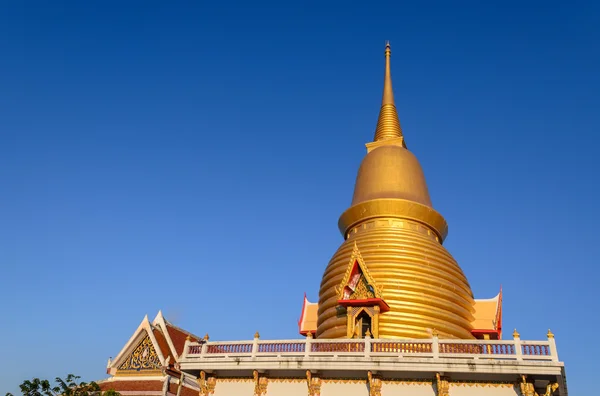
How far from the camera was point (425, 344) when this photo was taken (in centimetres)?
1934

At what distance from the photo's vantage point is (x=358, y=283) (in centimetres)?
2381

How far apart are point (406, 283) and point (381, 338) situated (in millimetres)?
3422

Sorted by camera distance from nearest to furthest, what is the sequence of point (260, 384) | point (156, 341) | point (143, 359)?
1. point (260, 384)
2. point (156, 341)
3. point (143, 359)

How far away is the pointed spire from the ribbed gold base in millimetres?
7330

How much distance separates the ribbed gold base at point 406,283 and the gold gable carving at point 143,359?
7209 mm

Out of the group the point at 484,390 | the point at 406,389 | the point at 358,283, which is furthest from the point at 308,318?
the point at 484,390

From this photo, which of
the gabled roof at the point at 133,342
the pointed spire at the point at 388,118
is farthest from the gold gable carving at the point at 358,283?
the pointed spire at the point at 388,118

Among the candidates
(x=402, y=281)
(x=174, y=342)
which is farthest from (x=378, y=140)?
(x=174, y=342)

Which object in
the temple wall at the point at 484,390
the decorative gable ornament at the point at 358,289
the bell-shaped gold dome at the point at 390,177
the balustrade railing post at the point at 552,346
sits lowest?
the temple wall at the point at 484,390

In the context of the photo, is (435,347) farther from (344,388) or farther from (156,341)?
(156,341)

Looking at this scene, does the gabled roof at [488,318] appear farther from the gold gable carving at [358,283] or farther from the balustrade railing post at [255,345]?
the balustrade railing post at [255,345]

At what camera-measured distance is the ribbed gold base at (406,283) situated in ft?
77.5

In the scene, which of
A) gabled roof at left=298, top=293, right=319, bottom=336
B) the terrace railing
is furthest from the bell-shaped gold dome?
the terrace railing

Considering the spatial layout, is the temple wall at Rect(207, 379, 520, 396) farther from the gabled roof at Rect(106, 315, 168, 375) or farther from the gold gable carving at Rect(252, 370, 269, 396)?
the gabled roof at Rect(106, 315, 168, 375)
